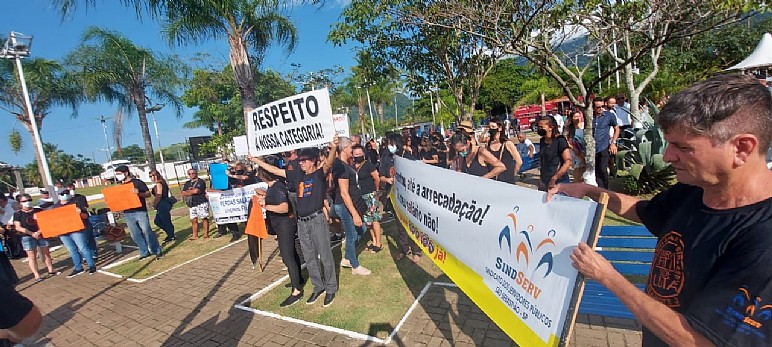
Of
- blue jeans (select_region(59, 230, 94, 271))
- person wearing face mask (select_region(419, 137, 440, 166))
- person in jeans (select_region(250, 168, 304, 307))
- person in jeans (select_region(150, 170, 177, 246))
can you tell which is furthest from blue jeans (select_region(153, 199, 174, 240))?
person wearing face mask (select_region(419, 137, 440, 166))

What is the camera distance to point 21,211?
23.6ft

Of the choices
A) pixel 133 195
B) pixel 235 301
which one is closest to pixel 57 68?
pixel 133 195

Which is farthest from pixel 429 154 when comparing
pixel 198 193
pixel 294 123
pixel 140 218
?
pixel 140 218

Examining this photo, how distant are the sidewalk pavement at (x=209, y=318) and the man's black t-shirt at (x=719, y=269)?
215 cm

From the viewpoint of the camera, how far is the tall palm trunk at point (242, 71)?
9.63 m

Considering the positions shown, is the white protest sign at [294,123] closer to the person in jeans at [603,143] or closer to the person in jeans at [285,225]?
the person in jeans at [285,225]

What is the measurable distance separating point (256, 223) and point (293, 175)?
148 cm

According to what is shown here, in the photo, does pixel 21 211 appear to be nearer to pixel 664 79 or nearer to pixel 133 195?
pixel 133 195

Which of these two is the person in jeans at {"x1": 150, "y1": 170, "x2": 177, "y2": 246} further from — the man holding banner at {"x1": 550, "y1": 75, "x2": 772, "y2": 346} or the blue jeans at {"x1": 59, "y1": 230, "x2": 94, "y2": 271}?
the man holding banner at {"x1": 550, "y1": 75, "x2": 772, "y2": 346}

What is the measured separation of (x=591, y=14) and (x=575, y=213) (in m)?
6.48

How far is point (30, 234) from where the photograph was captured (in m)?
7.10

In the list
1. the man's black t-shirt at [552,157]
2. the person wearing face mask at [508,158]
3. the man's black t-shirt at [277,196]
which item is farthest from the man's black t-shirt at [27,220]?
the man's black t-shirt at [552,157]

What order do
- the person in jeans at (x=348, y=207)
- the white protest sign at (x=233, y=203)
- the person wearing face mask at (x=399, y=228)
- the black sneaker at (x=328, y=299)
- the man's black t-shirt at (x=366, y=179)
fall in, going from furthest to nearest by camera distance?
the white protest sign at (x=233, y=203)
the man's black t-shirt at (x=366, y=179)
the person wearing face mask at (x=399, y=228)
the person in jeans at (x=348, y=207)
the black sneaker at (x=328, y=299)

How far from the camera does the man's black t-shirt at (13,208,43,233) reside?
7109 mm
